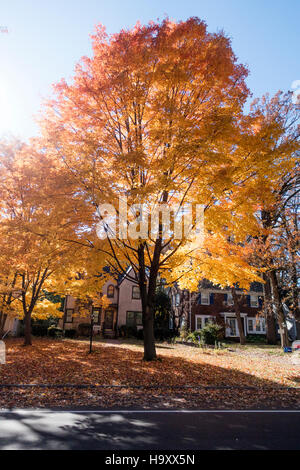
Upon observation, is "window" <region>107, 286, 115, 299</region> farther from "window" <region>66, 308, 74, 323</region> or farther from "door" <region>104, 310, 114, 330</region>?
"window" <region>66, 308, 74, 323</region>

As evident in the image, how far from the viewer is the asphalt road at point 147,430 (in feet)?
14.1

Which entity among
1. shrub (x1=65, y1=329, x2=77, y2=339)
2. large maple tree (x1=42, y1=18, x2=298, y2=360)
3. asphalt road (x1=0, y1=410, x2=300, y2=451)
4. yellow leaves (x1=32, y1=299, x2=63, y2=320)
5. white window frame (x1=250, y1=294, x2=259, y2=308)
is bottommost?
shrub (x1=65, y1=329, x2=77, y2=339)

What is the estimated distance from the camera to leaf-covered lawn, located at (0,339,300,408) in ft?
22.5

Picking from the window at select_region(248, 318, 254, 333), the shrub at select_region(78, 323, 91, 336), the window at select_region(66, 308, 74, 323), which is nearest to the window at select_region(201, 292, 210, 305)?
the window at select_region(248, 318, 254, 333)

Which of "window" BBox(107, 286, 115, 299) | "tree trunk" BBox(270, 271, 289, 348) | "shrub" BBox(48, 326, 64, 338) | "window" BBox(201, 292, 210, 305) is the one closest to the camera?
"tree trunk" BBox(270, 271, 289, 348)

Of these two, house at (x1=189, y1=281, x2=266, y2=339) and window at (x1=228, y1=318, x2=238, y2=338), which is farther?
window at (x1=228, y1=318, x2=238, y2=338)

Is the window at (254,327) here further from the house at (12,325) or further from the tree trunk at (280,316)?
the house at (12,325)

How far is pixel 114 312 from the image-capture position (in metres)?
31.0

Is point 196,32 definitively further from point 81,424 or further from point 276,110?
point 276,110

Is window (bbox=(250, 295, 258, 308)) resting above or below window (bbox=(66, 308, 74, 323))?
above

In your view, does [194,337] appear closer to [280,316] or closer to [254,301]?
[280,316]

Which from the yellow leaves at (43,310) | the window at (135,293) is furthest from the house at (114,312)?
the yellow leaves at (43,310)

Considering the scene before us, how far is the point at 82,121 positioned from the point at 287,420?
33.1 ft

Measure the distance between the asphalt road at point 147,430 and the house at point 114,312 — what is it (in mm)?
24226
